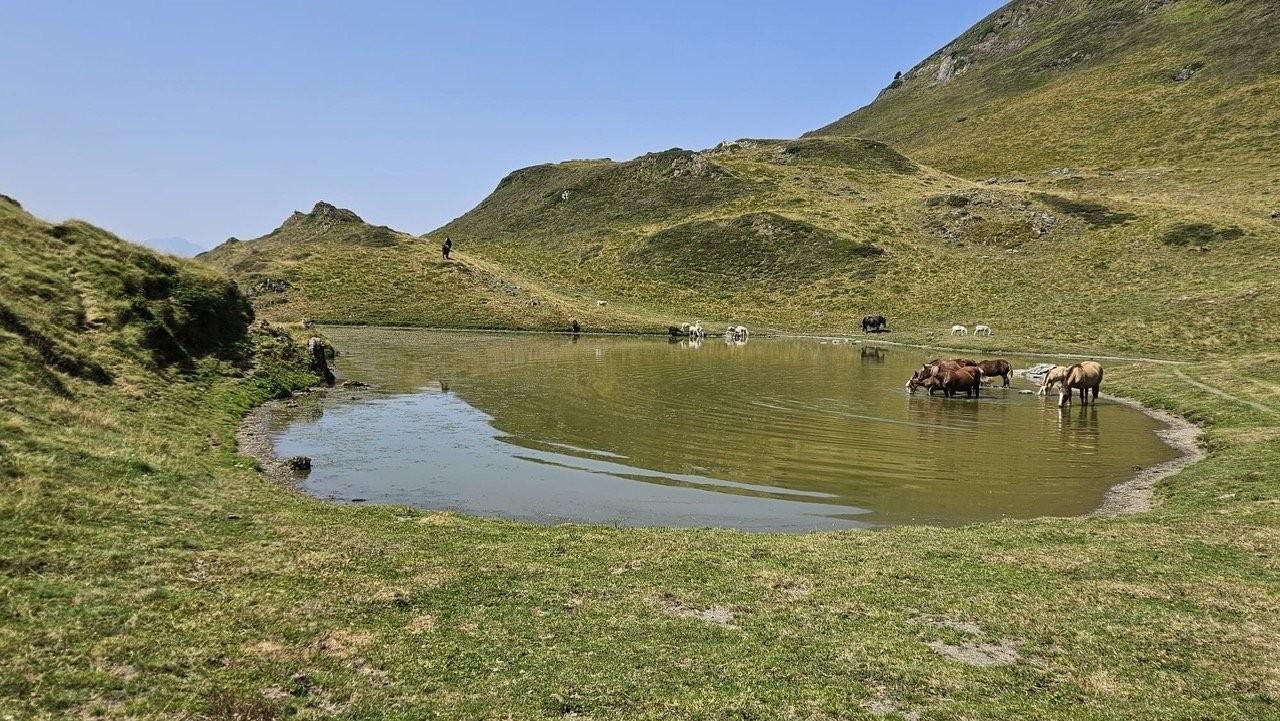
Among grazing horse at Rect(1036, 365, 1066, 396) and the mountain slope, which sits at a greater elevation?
the mountain slope

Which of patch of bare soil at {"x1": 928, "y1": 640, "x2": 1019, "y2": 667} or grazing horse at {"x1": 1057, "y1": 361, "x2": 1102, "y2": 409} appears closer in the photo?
patch of bare soil at {"x1": 928, "y1": 640, "x2": 1019, "y2": 667}

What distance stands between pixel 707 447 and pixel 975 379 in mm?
19190

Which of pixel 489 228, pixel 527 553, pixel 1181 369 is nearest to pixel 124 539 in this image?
pixel 527 553

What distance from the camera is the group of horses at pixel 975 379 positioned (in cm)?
3509

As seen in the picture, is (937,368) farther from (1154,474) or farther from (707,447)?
(707,447)

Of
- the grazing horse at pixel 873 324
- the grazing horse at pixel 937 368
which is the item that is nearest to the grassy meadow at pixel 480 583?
the grazing horse at pixel 937 368

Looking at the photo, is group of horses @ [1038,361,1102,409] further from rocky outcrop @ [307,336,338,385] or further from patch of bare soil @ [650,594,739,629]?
rocky outcrop @ [307,336,338,385]

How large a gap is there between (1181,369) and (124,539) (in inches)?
2064

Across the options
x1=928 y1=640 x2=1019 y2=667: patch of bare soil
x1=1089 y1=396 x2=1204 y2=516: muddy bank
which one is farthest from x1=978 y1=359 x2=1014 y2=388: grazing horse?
x1=928 y1=640 x2=1019 y2=667: patch of bare soil

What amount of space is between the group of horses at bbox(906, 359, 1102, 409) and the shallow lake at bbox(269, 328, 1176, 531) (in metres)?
0.83

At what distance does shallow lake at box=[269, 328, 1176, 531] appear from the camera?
61.3 ft

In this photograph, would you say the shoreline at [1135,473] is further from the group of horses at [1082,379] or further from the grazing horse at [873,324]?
the grazing horse at [873,324]

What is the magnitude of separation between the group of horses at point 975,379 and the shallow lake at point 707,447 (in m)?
0.83

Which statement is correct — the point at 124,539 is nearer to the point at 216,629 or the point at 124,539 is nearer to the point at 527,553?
the point at 216,629
